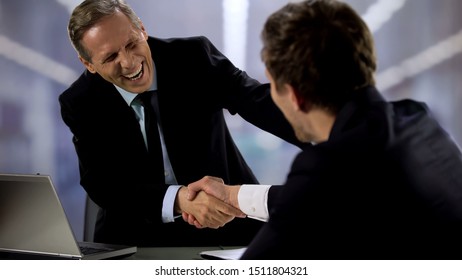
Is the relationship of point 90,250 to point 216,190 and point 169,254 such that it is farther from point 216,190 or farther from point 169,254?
point 216,190

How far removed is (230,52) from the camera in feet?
9.82

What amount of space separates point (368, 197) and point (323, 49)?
301mm

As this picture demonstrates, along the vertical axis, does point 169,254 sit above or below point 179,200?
below

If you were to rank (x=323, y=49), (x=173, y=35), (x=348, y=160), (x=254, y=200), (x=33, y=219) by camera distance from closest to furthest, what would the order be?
1. (x=348, y=160)
2. (x=323, y=49)
3. (x=33, y=219)
4. (x=254, y=200)
5. (x=173, y=35)

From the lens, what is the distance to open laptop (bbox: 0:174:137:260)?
1425 millimetres

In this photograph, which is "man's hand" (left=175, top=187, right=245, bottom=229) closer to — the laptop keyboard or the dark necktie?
the dark necktie

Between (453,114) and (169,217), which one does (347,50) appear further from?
(453,114)

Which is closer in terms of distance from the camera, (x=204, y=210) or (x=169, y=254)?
(x=169, y=254)

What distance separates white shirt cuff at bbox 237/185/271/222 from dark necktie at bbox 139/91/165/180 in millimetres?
410

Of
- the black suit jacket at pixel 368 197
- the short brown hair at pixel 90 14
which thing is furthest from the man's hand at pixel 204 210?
the black suit jacket at pixel 368 197

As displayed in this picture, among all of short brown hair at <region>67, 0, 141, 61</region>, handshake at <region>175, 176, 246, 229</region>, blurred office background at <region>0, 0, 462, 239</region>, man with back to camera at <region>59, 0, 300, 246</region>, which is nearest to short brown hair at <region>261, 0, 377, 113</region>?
handshake at <region>175, 176, 246, 229</region>

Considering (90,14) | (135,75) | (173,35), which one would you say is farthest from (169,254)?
(173,35)

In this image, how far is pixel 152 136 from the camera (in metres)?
1.99
